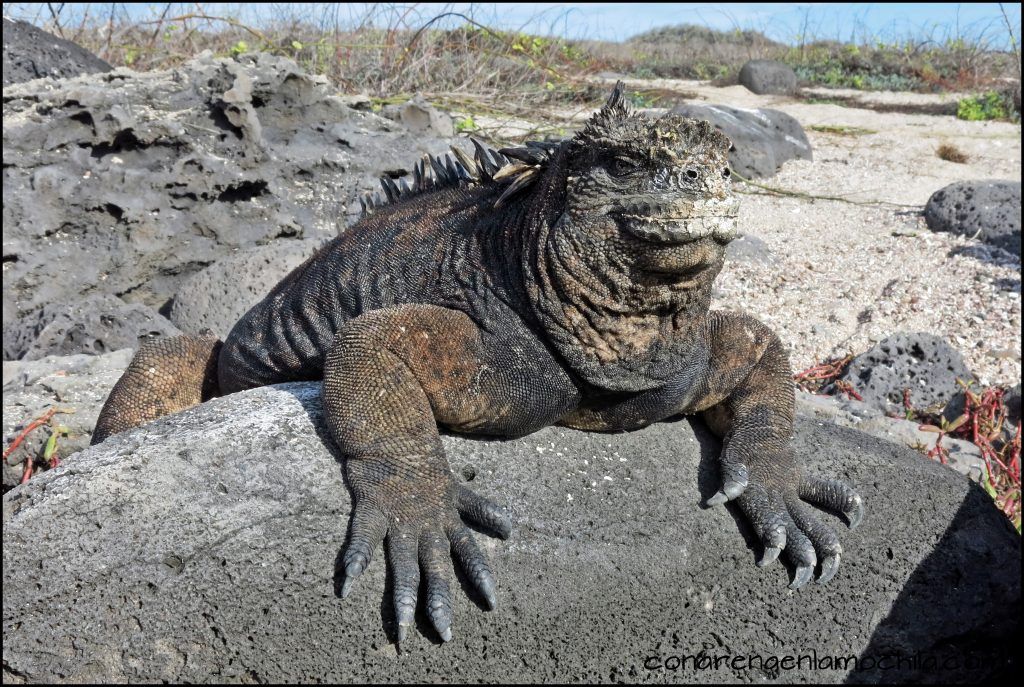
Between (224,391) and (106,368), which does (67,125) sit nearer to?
(106,368)

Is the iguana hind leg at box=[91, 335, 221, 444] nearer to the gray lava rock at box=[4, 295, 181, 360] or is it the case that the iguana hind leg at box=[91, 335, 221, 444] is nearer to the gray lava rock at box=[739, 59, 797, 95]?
the gray lava rock at box=[4, 295, 181, 360]

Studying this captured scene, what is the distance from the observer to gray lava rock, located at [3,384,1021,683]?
2357mm

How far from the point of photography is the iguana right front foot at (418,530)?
2350mm

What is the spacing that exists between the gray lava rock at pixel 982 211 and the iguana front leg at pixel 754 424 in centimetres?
522

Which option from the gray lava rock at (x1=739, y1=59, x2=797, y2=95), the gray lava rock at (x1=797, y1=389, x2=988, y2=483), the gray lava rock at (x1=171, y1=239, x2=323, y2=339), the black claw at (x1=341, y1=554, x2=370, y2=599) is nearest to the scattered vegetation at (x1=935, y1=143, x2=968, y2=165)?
the gray lava rock at (x1=739, y1=59, x2=797, y2=95)

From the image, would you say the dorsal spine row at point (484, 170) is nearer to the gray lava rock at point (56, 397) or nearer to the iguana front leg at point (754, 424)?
the iguana front leg at point (754, 424)

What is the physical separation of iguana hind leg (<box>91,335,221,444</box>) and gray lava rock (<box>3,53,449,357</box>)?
7.61 ft

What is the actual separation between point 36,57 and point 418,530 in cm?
586

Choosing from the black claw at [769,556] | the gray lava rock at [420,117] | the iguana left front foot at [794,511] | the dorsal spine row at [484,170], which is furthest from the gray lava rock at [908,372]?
the gray lava rock at [420,117]

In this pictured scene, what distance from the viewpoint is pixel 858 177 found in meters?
9.70

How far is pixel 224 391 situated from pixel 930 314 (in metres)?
4.85

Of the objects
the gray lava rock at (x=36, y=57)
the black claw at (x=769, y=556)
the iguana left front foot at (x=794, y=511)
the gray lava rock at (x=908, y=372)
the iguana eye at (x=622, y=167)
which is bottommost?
the gray lava rock at (x=908, y=372)

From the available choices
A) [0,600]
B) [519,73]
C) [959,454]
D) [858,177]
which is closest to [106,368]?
[0,600]

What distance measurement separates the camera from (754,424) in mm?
3043
